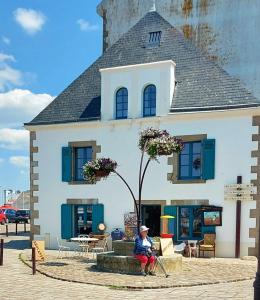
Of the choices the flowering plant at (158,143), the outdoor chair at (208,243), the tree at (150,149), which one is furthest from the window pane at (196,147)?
the flowering plant at (158,143)

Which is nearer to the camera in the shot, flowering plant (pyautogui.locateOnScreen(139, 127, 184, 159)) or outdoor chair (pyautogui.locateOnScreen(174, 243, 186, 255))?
flowering plant (pyautogui.locateOnScreen(139, 127, 184, 159))

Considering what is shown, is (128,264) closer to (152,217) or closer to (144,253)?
(144,253)

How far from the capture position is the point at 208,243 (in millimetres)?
15289

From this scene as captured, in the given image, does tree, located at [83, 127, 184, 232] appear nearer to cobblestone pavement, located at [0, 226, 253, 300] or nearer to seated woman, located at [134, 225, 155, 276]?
seated woman, located at [134, 225, 155, 276]

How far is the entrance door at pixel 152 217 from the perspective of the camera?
16.7 m

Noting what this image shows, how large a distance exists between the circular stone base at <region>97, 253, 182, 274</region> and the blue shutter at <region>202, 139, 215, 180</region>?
4317 millimetres

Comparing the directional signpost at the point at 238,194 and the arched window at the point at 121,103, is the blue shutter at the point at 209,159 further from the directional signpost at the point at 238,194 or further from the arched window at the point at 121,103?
the arched window at the point at 121,103

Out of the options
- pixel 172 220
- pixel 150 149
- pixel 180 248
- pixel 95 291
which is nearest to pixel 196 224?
pixel 172 220

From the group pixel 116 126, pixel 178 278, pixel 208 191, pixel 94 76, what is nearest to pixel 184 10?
pixel 94 76

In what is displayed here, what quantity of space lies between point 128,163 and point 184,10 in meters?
13.7

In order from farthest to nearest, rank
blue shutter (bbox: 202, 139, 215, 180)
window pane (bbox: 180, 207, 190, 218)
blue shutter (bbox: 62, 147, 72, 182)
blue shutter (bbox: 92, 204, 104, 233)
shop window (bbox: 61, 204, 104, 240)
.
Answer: blue shutter (bbox: 62, 147, 72, 182) < shop window (bbox: 61, 204, 104, 240) < blue shutter (bbox: 92, 204, 104, 233) < window pane (bbox: 180, 207, 190, 218) < blue shutter (bbox: 202, 139, 215, 180)

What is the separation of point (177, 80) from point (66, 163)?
5490 mm

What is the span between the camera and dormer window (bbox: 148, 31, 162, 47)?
1858 centimetres

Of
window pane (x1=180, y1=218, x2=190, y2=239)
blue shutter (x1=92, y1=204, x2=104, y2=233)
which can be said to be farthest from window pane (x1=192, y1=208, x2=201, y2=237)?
blue shutter (x1=92, y1=204, x2=104, y2=233)
